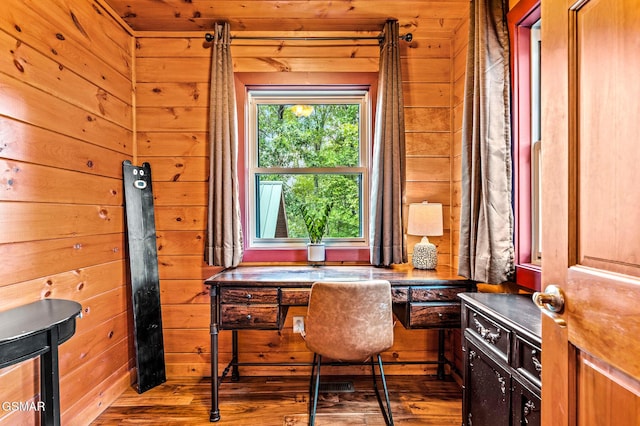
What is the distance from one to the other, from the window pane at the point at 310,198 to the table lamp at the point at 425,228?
19.6 inches

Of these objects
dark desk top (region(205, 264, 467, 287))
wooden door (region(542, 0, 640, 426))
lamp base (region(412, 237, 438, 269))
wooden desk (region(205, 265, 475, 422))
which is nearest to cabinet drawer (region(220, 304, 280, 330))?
wooden desk (region(205, 265, 475, 422))

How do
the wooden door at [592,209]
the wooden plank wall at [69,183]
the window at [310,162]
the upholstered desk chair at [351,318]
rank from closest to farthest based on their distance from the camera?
the wooden door at [592,209]
the wooden plank wall at [69,183]
the upholstered desk chair at [351,318]
the window at [310,162]

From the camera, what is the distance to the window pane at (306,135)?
2.65 meters

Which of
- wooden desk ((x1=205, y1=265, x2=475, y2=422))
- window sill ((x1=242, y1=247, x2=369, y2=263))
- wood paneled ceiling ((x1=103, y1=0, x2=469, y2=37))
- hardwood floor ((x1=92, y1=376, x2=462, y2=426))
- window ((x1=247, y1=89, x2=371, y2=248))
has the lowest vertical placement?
hardwood floor ((x1=92, y1=376, x2=462, y2=426))

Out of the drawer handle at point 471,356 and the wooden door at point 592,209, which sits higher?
the wooden door at point 592,209

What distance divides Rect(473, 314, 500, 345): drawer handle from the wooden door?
40cm

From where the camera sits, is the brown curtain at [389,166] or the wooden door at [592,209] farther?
the brown curtain at [389,166]

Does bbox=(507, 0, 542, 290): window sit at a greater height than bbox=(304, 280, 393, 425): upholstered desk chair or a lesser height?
greater

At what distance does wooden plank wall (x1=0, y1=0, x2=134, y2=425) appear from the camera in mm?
1464

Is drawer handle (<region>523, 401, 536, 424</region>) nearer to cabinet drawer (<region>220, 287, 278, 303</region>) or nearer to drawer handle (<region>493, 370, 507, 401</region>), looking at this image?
drawer handle (<region>493, 370, 507, 401</region>)

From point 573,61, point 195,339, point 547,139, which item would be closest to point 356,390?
point 195,339

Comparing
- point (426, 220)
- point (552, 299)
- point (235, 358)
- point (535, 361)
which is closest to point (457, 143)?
→ point (426, 220)

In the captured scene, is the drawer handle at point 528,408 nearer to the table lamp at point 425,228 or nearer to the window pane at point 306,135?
the table lamp at point 425,228

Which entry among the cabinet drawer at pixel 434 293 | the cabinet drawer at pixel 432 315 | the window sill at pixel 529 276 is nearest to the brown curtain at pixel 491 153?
the window sill at pixel 529 276
